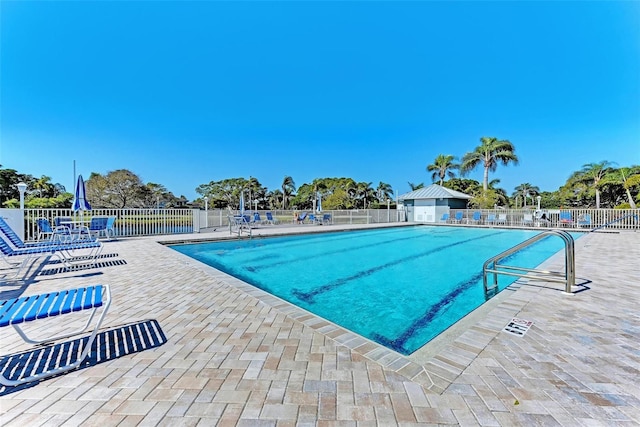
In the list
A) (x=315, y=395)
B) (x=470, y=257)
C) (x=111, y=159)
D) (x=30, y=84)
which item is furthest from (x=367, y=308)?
(x=111, y=159)

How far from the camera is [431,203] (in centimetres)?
2261

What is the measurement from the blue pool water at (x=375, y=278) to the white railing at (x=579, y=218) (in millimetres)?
7941

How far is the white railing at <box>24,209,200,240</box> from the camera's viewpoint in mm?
10570

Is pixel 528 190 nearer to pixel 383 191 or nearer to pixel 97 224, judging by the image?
pixel 383 191

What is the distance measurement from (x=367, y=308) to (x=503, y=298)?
6.01 feet

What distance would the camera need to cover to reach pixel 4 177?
1189 inches

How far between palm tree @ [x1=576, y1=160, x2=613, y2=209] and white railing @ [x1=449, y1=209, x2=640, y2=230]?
48.4 ft

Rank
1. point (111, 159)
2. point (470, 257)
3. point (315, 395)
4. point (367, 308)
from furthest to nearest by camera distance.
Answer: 1. point (111, 159)
2. point (470, 257)
3. point (367, 308)
4. point (315, 395)

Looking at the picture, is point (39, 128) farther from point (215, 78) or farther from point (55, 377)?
point (55, 377)

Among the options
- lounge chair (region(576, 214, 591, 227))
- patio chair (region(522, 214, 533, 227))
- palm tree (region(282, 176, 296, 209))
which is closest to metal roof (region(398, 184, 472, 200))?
patio chair (region(522, 214, 533, 227))

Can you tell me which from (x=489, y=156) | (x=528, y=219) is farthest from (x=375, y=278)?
(x=489, y=156)

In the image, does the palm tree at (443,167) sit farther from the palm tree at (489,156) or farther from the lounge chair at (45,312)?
the lounge chair at (45,312)

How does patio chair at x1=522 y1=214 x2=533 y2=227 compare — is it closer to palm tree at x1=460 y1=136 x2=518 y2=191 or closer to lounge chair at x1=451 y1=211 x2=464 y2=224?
lounge chair at x1=451 y1=211 x2=464 y2=224

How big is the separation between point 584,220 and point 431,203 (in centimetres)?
916
